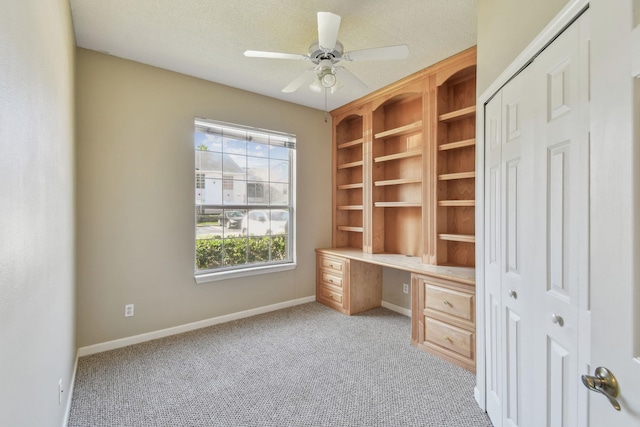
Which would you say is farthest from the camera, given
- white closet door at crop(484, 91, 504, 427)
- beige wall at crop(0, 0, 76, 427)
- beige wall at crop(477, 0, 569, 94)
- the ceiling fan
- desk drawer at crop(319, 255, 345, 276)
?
desk drawer at crop(319, 255, 345, 276)

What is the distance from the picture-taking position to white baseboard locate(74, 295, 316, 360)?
2743 mm

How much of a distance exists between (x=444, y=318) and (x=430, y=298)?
208 millimetres

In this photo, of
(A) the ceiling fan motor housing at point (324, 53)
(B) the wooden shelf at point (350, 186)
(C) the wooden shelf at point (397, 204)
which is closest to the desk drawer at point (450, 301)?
(C) the wooden shelf at point (397, 204)

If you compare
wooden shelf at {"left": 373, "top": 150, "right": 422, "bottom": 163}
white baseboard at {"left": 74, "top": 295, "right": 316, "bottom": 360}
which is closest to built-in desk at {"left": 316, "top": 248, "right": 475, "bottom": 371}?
white baseboard at {"left": 74, "top": 295, "right": 316, "bottom": 360}

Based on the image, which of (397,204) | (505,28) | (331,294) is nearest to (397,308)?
(331,294)

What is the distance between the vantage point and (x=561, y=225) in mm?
1169

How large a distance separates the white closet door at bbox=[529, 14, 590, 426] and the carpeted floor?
0.94 m

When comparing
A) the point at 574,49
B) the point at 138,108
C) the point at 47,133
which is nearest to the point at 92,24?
the point at 138,108

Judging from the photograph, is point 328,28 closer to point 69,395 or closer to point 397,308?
point 69,395

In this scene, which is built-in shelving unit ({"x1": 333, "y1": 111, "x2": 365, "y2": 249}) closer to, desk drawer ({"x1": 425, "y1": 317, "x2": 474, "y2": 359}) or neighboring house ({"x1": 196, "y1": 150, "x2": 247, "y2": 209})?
neighboring house ({"x1": 196, "y1": 150, "x2": 247, "y2": 209})

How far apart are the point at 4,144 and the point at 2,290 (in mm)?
406

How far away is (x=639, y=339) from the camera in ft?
2.29

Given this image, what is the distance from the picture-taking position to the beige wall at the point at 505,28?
1.32m

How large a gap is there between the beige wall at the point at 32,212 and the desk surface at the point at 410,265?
8.81 feet
